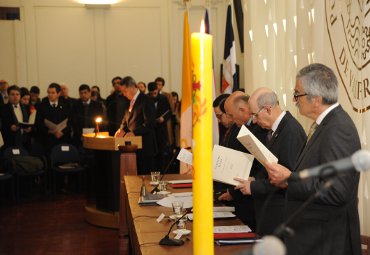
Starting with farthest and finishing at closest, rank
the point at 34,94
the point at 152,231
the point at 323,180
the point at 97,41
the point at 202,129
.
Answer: the point at 97,41
the point at 34,94
the point at 152,231
the point at 323,180
the point at 202,129

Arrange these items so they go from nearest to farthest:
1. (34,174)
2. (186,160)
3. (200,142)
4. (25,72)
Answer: (200,142) → (186,160) → (34,174) → (25,72)

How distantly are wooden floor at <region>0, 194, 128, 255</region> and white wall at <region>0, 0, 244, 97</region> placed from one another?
365 centimetres

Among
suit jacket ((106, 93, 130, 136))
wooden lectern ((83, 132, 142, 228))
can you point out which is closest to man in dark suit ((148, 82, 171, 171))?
suit jacket ((106, 93, 130, 136))

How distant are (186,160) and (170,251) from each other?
1.43 m

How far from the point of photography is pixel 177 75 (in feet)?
36.2

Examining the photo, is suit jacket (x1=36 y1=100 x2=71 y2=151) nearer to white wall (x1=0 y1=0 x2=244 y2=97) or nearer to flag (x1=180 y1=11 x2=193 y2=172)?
white wall (x1=0 y1=0 x2=244 y2=97)

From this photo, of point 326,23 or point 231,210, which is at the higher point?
point 326,23

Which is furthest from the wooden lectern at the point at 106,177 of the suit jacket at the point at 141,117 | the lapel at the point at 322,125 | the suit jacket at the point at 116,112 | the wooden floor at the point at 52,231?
the lapel at the point at 322,125

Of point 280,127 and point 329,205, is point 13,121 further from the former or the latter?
point 329,205

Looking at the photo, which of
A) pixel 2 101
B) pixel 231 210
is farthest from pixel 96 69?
pixel 231 210

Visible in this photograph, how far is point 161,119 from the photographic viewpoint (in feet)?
30.3

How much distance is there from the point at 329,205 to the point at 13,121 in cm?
695

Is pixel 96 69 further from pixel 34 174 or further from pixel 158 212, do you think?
pixel 158 212

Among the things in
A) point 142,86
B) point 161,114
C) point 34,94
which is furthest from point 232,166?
point 34,94
